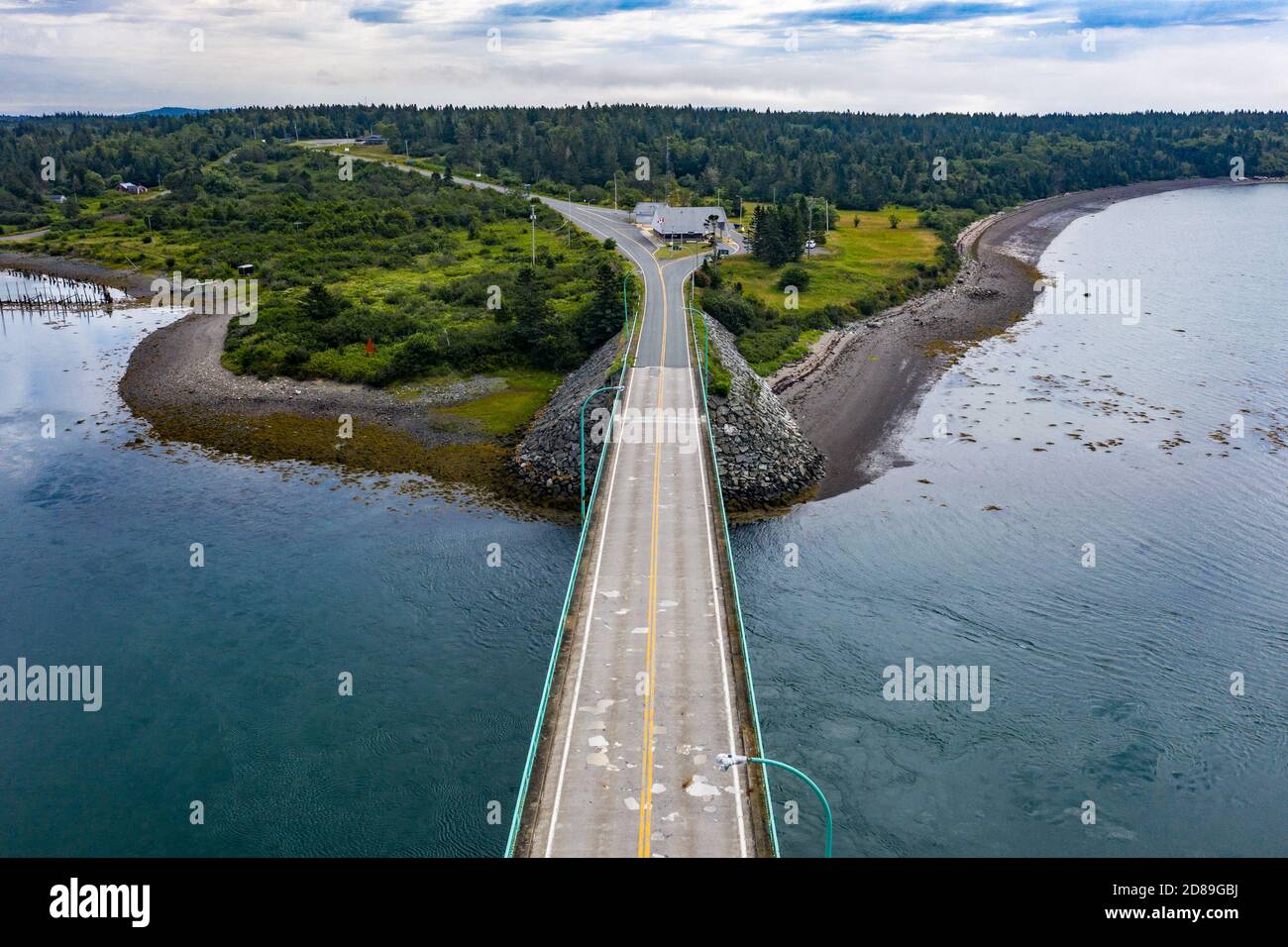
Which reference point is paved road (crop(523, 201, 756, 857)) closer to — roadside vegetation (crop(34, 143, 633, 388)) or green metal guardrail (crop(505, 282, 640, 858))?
green metal guardrail (crop(505, 282, 640, 858))

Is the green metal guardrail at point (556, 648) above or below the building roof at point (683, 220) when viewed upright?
below

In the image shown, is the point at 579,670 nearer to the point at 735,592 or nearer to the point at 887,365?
the point at 735,592

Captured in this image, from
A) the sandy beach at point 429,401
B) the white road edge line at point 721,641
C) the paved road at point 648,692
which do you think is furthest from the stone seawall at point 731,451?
the paved road at point 648,692

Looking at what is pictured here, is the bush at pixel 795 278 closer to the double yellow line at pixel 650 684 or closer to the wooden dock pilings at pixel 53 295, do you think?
the double yellow line at pixel 650 684

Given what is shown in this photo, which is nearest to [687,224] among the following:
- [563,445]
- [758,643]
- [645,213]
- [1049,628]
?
[645,213]
